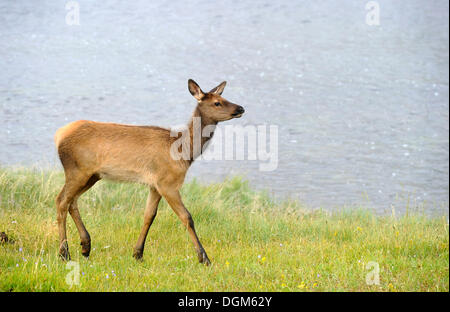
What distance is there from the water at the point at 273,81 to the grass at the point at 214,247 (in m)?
1.88

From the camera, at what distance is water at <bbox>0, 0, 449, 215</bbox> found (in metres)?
13.3

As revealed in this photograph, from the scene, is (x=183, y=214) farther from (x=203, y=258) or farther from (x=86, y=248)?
(x=86, y=248)

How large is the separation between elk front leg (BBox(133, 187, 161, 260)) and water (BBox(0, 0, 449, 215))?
4.63 meters

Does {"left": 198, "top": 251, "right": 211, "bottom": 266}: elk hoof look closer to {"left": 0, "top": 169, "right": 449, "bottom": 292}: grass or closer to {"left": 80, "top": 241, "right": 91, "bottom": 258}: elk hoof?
{"left": 0, "top": 169, "right": 449, "bottom": 292}: grass

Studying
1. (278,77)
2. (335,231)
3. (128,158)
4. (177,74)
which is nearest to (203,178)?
(335,231)

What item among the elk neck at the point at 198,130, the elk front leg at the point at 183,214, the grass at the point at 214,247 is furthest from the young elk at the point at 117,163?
the grass at the point at 214,247

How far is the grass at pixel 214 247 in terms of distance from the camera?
578 centimetres

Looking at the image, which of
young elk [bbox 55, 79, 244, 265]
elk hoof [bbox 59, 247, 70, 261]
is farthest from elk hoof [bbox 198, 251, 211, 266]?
elk hoof [bbox 59, 247, 70, 261]

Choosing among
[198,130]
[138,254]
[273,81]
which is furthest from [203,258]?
[273,81]

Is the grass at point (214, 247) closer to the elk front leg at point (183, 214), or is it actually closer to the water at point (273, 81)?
the elk front leg at point (183, 214)

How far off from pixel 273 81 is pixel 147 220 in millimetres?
15014

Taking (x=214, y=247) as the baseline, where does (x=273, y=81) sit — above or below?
above

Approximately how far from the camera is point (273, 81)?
2111 centimetres

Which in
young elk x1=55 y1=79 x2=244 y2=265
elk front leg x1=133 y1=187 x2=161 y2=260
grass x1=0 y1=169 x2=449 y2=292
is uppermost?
young elk x1=55 y1=79 x2=244 y2=265
